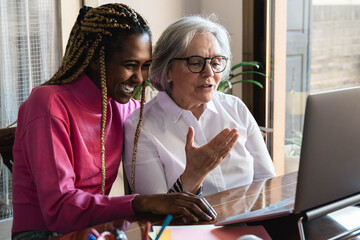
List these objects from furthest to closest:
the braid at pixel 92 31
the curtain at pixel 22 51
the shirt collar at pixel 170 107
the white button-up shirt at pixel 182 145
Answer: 1. the curtain at pixel 22 51
2. the shirt collar at pixel 170 107
3. the white button-up shirt at pixel 182 145
4. the braid at pixel 92 31

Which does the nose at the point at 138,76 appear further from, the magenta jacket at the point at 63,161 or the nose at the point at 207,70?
the nose at the point at 207,70

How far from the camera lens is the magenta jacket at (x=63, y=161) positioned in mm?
1404

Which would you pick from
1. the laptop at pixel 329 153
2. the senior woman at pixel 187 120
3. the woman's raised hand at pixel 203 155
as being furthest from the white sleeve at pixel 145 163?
the laptop at pixel 329 153

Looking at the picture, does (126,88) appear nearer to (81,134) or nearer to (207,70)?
(81,134)

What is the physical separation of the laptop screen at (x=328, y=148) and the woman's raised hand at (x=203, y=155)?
38cm

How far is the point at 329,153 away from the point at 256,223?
0.31 meters

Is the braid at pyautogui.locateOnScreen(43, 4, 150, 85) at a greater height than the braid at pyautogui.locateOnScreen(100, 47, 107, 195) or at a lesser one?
greater

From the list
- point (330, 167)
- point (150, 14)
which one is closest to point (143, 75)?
point (330, 167)

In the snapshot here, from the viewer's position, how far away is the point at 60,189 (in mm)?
1413

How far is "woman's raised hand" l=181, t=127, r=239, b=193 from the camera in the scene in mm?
1476

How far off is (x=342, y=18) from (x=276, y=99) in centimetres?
66

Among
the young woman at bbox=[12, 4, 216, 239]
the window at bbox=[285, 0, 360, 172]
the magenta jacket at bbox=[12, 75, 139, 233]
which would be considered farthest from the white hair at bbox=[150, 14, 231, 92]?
the window at bbox=[285, 0, 360, 172]

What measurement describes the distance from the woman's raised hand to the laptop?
384 mm

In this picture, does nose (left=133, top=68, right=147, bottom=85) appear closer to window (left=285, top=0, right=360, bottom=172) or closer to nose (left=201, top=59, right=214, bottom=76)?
nose (left=201, top=59, right=214, bottom=76)
